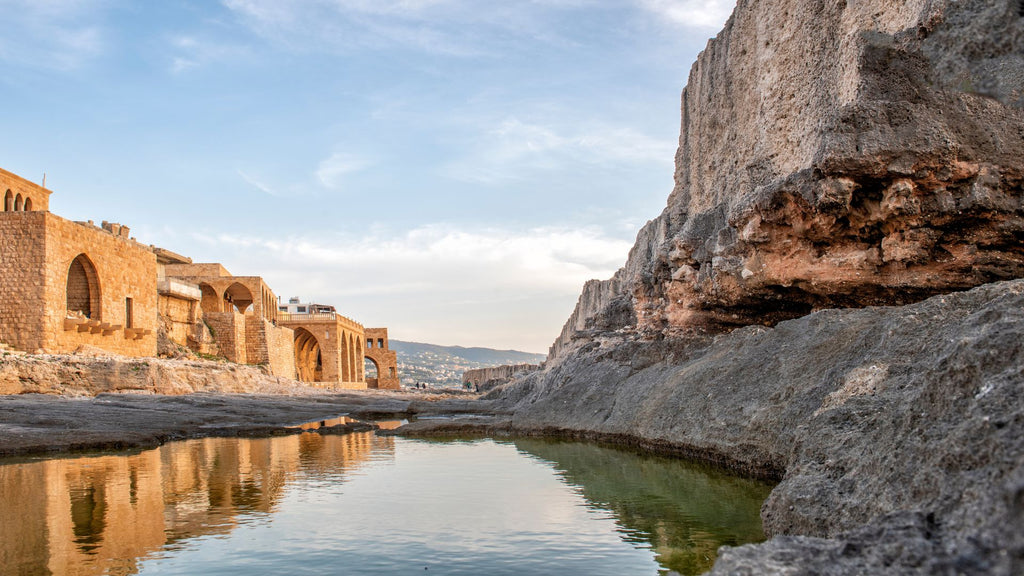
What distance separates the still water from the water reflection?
0.05ft

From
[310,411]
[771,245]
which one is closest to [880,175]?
[771,245]

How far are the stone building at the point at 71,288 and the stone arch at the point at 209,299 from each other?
449 inches

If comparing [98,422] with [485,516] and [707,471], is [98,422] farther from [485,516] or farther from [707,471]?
[707,471]

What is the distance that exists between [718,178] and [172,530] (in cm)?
1348

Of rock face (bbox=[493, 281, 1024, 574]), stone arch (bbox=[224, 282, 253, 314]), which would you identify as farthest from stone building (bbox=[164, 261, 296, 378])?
rock face (bbox=[493, 281, 1024, 574])

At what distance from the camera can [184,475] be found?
23.8 feet

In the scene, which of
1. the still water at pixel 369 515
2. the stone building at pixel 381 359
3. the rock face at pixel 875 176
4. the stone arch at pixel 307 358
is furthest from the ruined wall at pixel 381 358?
the still water at pixel 369 515

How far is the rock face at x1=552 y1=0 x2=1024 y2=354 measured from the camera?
4.27 m

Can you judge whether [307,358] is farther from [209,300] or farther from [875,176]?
[875,176]

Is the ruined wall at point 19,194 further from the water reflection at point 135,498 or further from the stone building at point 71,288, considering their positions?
the water reflection at point 135,498

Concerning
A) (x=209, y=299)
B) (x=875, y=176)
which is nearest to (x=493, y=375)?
(x=209, y=299)

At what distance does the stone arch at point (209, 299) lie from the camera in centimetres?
3703

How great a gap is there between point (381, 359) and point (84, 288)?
4075 centimetres

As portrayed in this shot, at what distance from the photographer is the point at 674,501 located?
574cm
